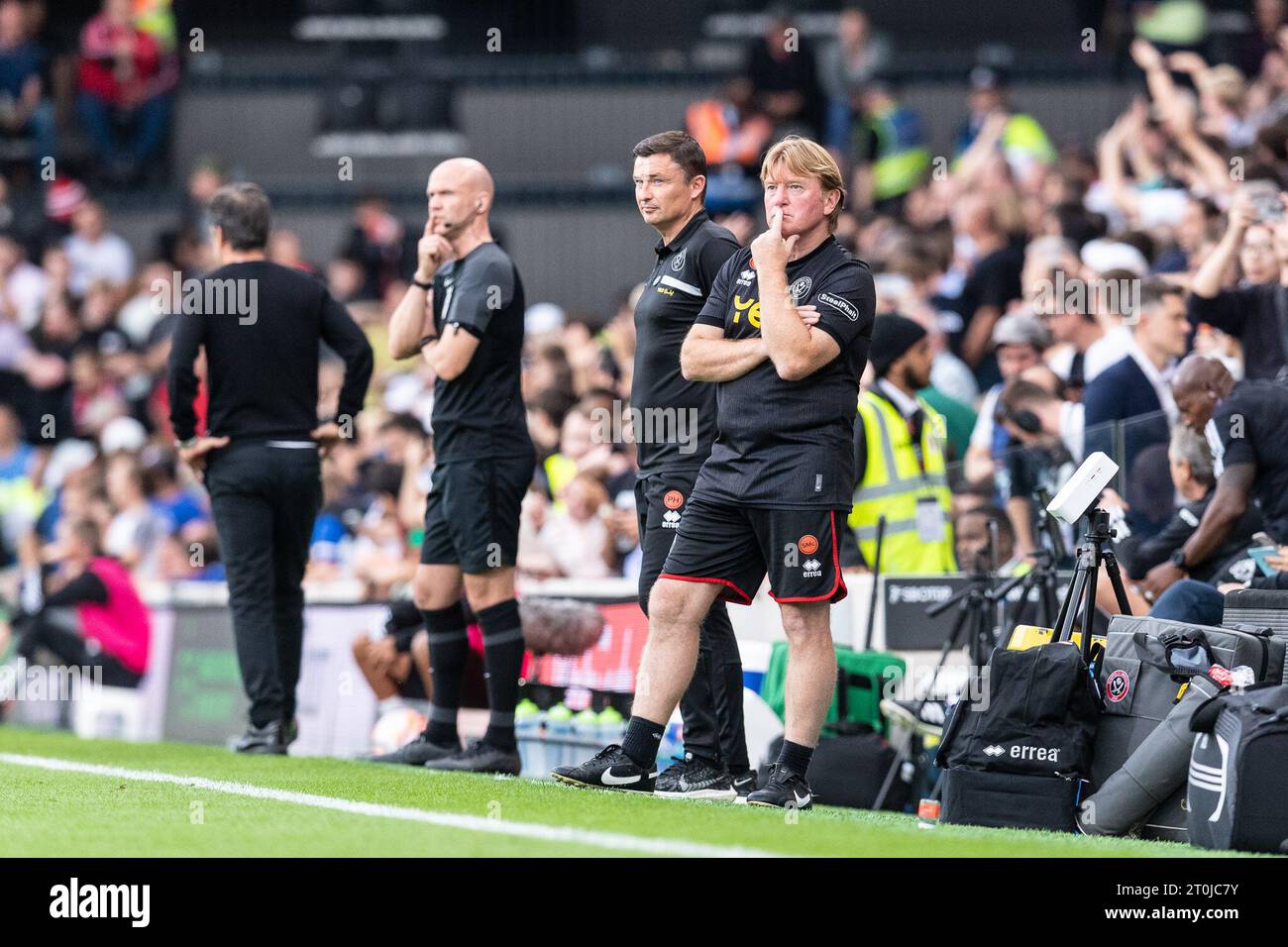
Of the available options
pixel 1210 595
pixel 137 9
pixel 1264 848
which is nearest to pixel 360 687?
pixel 1210 595

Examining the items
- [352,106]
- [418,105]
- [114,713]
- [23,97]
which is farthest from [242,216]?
[23,97]

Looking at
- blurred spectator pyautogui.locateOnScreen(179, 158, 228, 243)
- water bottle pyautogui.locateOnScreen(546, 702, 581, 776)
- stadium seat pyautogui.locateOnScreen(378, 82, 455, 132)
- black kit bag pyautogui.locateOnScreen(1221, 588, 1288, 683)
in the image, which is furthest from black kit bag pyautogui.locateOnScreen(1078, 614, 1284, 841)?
stadium seat pyautogui.locateOnScreen(378, 82, 455, 132)

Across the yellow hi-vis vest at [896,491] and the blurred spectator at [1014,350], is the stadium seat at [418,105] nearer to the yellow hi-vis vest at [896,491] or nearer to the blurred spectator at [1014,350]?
the blurred spectator at [1014,350]

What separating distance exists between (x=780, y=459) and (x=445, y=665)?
8.03ft

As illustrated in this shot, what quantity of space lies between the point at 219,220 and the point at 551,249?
9572mm

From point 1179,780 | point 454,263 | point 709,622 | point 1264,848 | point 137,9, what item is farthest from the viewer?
point 137,9

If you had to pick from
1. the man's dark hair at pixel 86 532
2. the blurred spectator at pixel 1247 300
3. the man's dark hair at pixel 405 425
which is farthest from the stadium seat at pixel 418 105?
the blurred spectator at pixel 1247 300

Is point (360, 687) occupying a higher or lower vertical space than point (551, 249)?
lower

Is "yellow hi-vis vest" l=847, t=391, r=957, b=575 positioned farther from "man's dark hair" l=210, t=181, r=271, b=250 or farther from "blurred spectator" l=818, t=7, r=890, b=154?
"blurred spectator" l=818, t=7, r=890, b=154

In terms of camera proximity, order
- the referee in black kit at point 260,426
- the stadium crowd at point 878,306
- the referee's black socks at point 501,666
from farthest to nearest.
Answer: the stadium crowd at point 878,306 < the referee in black kit at point 260,426 < the referee's black socks at point 501,666

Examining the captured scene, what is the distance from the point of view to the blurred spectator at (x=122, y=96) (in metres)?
20.2

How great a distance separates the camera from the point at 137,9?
20625mm

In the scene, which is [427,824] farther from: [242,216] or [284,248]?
[284,248]
